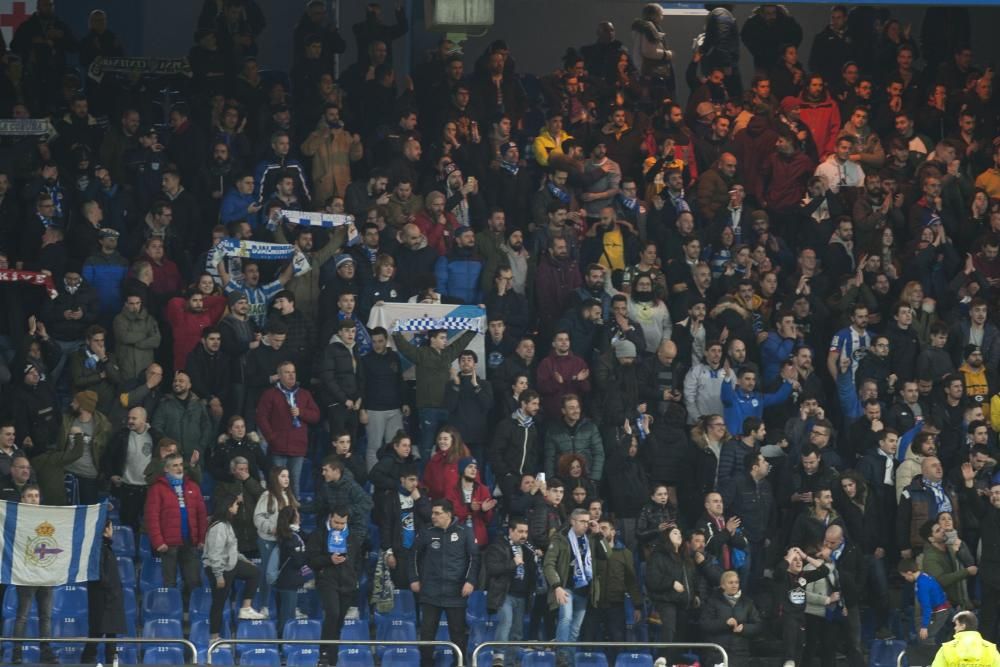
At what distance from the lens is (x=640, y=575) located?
20.1 m

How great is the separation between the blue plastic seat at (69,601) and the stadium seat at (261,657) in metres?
1.59

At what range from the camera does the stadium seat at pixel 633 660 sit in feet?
62.1

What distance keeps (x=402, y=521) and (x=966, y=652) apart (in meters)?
6.45

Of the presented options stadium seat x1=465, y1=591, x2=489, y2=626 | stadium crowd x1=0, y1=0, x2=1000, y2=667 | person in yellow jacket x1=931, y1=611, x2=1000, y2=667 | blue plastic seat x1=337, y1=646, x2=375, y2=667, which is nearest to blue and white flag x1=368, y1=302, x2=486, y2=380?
stadium crowd x1=0, y1=0, x2=1000, y2=667

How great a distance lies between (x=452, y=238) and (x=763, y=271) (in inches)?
133

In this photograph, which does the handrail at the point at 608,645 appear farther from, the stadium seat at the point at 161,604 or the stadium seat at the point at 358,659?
the stadium seat at the point at 161,604

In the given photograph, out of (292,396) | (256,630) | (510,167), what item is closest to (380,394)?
(292,396)

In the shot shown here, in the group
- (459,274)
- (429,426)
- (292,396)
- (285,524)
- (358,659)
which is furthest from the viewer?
(459,274)

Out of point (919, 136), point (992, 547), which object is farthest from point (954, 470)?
point (919, 136)

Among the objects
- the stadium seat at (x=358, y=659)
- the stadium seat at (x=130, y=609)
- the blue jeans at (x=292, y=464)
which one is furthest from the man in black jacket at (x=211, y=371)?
the stadium seat at (x=358, y=659)

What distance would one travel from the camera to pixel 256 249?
2181 centimetres

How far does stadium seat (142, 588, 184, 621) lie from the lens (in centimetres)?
1897

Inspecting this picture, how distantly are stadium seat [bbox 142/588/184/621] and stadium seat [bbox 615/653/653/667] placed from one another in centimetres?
399

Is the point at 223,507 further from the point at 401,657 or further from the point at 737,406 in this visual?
the point at 737,406
